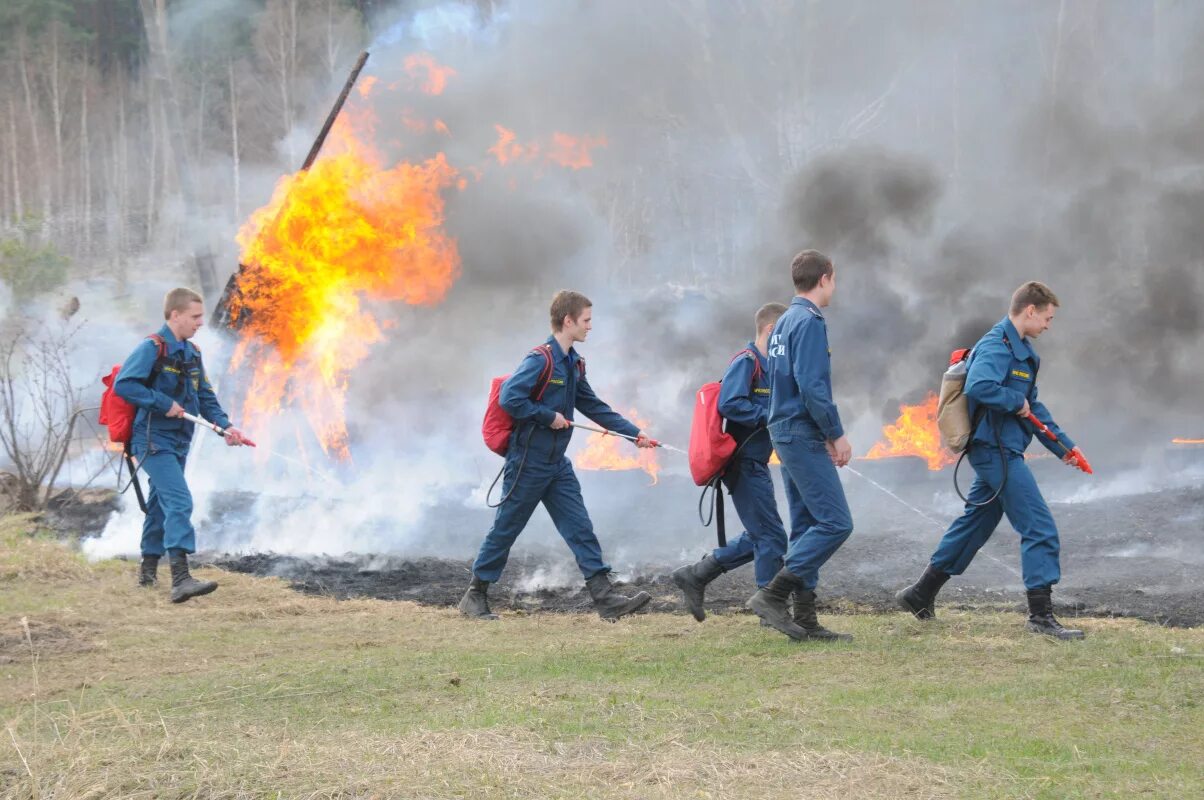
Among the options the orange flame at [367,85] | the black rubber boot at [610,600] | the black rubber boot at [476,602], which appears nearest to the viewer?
the black rubber boot at [610,600]

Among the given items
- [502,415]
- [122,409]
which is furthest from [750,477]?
[122,409]

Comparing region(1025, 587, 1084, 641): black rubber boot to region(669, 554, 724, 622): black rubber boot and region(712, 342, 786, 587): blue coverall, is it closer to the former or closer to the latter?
region(712, 342, 786, 587): blue coverall

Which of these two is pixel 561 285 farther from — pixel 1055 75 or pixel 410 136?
pixel 1055 75

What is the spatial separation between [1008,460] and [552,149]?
13.4m

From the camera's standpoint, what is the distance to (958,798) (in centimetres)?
321

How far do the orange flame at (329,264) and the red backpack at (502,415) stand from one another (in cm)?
656

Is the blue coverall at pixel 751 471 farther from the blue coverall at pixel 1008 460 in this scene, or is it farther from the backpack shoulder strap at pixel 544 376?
the backpack shoulder strap at pixel 544 376

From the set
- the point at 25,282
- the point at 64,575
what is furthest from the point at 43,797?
the point at 25,282

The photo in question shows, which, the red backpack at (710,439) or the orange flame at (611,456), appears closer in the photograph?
the red backpack at (710,439)

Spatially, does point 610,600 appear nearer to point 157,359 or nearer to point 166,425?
point 166,425

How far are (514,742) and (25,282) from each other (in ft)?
88.8

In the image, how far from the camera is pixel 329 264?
13312 mm

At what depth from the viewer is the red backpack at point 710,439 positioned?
641 centimetres

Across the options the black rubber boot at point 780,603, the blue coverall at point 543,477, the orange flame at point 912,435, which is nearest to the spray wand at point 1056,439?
the black rubber boot at point 780,603
